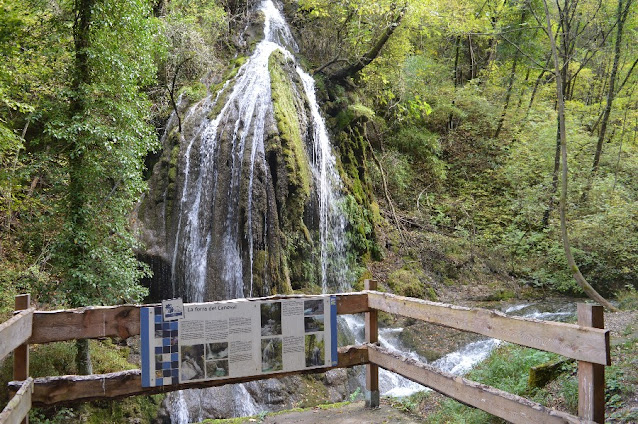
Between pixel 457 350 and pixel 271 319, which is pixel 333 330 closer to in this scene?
pixel 271 319

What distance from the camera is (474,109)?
19.6 m

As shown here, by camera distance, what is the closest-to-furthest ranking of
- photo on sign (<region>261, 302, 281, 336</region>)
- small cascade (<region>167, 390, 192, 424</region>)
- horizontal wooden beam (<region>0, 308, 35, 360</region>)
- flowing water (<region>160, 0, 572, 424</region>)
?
horizontal wooden beam (<region>0, 308, 35, 360</region>) < photo on sign (<region>261, 302, 281, 336</region>) < small cascade (<region>167, 390, 192, 424</region>) < flowing water (<region>160, 0, 572, 424</region>)

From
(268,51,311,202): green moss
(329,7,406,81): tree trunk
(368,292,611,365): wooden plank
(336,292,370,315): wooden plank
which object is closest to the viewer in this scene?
(368,292,611,365): wooden plank

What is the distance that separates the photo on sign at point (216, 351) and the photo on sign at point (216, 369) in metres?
0.04

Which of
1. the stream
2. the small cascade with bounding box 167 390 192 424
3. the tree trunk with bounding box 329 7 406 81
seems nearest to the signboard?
the stream

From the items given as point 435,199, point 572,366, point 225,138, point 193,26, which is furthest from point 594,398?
point 435,199

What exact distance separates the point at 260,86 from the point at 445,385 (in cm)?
1070

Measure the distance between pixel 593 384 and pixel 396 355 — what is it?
5.62 feet

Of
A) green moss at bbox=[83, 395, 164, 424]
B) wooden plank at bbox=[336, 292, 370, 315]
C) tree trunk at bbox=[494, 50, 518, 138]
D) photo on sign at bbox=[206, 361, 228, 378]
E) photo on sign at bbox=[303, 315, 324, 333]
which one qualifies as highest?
tree trunk at bbox=[494, 50, 518, 138]

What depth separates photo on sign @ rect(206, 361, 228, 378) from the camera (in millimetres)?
3429

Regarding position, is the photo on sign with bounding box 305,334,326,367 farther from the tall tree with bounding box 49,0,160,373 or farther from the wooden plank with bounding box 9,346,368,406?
the tall tree with bounding box 49,0,160,373

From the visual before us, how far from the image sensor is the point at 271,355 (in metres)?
3.64

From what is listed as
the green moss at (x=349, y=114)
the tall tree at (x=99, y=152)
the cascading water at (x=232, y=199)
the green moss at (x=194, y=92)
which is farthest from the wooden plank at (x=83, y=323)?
the green moss at (x=349, y=114)

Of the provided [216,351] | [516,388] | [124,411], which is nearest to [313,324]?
[216,351]
